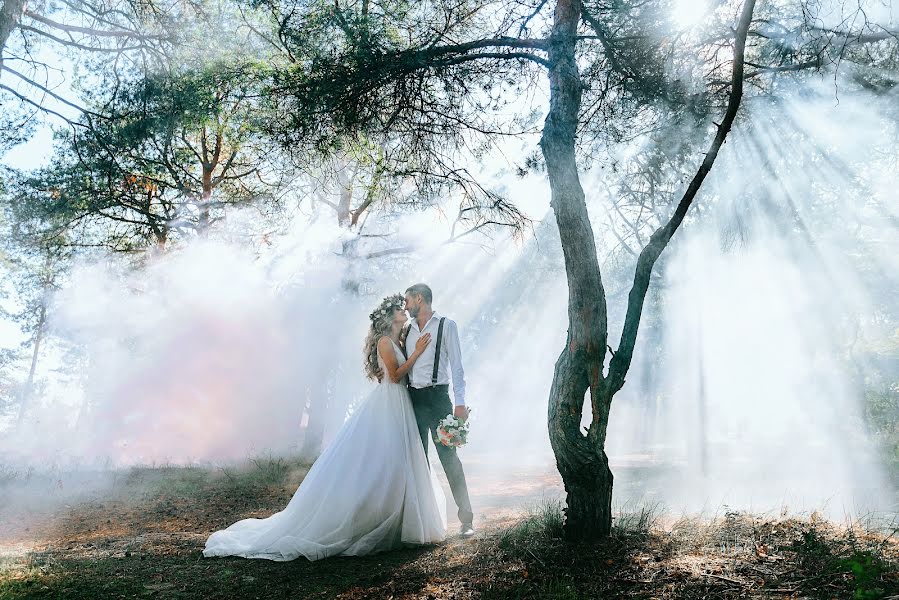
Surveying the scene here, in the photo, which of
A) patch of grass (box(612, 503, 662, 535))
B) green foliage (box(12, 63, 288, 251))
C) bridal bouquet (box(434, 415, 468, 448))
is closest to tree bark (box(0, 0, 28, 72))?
green foliage (box(12, 63, 288, 251))

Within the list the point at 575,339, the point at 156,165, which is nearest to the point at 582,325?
the point at 575,339

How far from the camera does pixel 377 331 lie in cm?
505

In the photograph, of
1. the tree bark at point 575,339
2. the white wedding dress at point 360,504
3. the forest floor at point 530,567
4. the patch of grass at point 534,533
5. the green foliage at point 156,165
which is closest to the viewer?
the forest floor at point 530,567

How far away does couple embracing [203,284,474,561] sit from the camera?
14.0 feet

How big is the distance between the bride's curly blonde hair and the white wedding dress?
0.38 m

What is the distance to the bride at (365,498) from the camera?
167 inches

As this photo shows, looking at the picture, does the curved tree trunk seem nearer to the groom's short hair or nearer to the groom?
the groom

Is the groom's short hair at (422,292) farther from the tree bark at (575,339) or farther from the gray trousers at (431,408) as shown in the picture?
the tree bark at (575,339)

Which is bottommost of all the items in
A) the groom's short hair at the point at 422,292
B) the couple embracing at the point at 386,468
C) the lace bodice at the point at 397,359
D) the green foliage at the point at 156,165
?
the couple embracing at the point at 386,468

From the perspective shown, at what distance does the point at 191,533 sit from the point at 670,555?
4.49m

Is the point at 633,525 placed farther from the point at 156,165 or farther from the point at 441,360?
the point at 156,165

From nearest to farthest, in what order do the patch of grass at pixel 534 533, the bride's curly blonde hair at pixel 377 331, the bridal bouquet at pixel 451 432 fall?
the patch of grass at pixel 534 533 < the bridal bouquet at pixel 451 432 < the bride's curly blonde hair at pixel 377 331

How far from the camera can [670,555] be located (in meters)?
3.41

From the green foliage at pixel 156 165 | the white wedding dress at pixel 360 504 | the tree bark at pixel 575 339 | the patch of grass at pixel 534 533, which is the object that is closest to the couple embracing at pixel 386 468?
the white wedding dress at pixel 360 504
